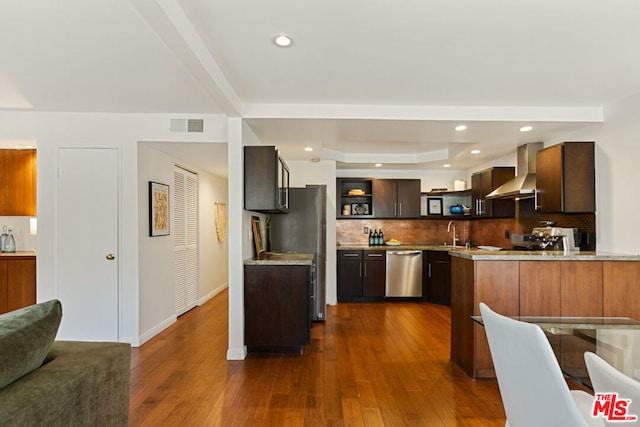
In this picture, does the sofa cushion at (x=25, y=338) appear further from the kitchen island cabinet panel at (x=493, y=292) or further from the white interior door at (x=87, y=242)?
the kitchen island cabinet panel at (x=493, y=292)

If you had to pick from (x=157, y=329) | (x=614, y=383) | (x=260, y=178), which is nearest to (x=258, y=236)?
(x=260, y=178)

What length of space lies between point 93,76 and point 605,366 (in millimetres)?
3473

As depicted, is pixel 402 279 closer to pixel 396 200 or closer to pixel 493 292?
pixel 396 200

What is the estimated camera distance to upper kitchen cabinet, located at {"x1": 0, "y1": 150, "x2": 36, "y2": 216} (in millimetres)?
4180

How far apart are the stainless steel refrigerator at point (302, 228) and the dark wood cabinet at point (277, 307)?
1.14 m

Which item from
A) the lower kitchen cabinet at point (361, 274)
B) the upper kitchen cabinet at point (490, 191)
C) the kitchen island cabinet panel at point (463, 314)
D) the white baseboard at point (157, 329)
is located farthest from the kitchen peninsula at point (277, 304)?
the upper kitchen cabinet at point (490, 191)

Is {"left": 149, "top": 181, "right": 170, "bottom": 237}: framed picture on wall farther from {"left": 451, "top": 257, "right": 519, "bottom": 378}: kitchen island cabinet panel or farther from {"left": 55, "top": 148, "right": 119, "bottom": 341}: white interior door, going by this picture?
{"left": 451, "top": 257, "right": 519, "bottom": 378}: kitchen island cabinet panel

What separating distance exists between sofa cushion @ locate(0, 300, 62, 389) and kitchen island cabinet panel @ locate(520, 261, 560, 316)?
318 centimetres

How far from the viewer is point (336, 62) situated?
2.54 meters

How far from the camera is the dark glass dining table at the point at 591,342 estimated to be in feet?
4.86

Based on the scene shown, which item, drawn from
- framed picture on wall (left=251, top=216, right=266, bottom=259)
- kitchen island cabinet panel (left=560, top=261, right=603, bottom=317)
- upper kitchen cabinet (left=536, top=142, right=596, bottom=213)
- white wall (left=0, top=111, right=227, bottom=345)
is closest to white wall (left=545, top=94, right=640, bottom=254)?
upper kitchen cabinet (left=536, top=142, right=596, bottom=213)

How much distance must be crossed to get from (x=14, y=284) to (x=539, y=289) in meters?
5.26

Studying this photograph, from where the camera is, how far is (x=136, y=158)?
3721mm

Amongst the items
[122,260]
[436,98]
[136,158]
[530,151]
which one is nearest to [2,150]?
[136,158]
